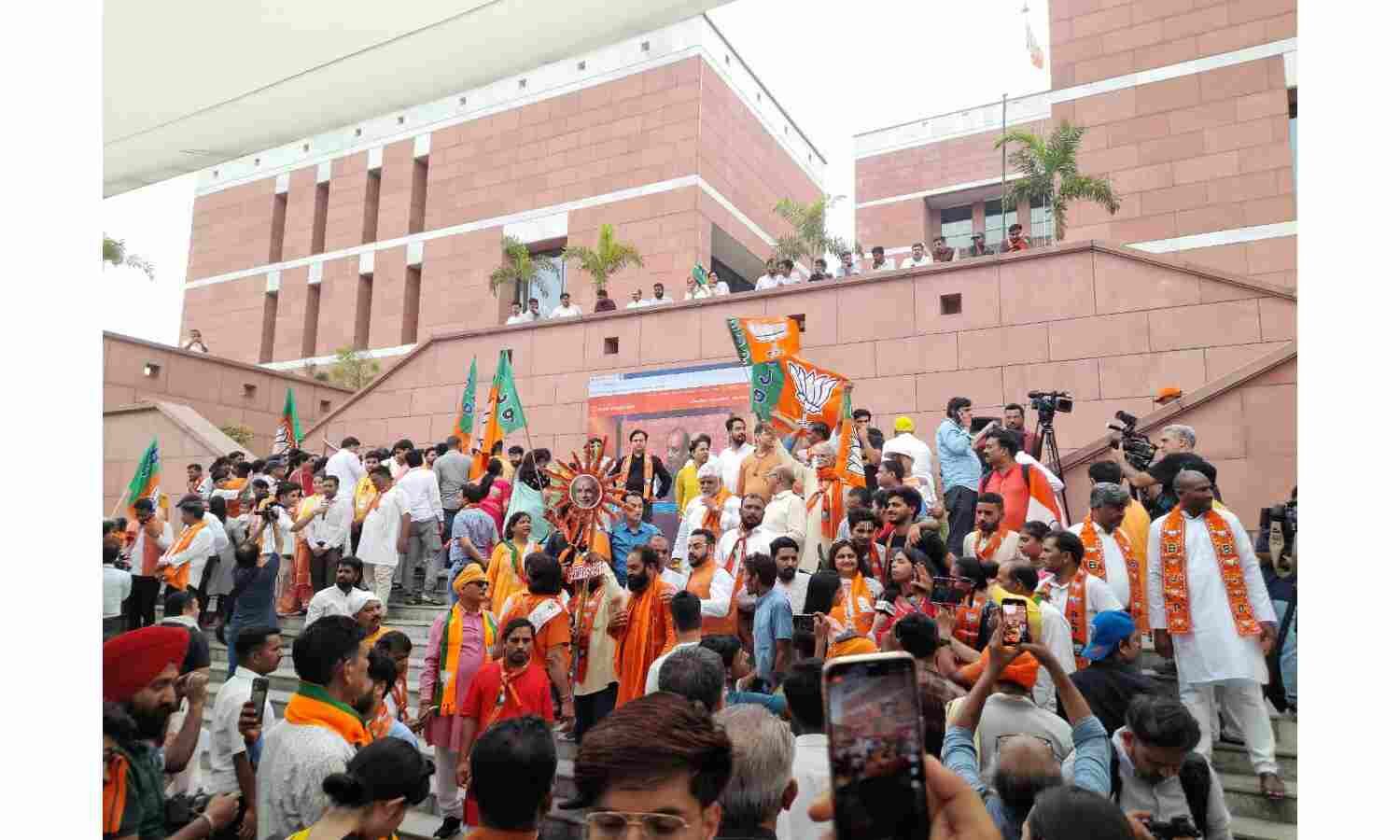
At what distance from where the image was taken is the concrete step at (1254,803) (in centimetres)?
409

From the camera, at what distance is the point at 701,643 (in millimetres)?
4438

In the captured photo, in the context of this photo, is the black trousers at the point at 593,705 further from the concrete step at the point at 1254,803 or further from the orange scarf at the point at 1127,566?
the concrete step at the point at 1254,803

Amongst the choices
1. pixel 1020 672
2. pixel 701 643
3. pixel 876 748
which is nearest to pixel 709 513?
pixel 701 643

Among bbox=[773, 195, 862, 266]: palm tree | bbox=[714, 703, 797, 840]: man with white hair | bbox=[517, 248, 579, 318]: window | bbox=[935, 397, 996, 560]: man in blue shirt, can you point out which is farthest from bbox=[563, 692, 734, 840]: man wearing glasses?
bbox=[517, 248, 579, 318]: window

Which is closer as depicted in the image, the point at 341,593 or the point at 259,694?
the point at 259,694

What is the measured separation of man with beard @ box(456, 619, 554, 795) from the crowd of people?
0.02m

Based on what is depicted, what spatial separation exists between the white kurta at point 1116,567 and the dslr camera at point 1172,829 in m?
2.64

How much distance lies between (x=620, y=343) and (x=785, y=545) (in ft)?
27.8

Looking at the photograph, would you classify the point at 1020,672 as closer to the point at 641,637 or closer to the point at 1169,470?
the point at 641,637

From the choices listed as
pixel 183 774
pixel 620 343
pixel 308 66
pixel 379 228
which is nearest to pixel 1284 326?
pixel 620 343

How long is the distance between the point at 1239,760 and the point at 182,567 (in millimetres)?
7410

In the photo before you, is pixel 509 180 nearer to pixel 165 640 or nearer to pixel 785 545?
pixel 785 545

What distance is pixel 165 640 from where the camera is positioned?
2.96m

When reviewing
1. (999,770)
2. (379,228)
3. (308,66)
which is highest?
(379,228)
